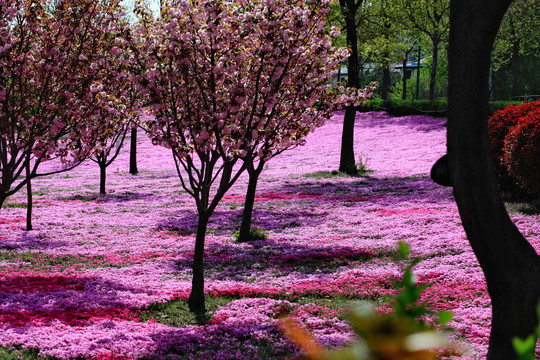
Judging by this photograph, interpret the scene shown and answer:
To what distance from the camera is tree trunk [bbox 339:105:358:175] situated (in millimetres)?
29375

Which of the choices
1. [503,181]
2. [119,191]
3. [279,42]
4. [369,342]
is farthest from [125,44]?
[119,191]

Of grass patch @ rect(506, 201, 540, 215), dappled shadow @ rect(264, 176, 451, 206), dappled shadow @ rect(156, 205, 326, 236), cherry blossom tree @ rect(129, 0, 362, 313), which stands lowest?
dappled shadow @ rect(156, 205, 326, 236)

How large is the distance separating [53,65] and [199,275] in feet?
14.8

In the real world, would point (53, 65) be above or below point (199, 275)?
above

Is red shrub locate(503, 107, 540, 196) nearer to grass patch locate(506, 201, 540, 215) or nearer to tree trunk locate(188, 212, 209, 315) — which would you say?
grass patch locate(506, 201, 540, 215)

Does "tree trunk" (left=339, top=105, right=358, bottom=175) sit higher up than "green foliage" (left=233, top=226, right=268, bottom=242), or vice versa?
"tree trunk" (left=339, top=105, right=358, bottom=175)

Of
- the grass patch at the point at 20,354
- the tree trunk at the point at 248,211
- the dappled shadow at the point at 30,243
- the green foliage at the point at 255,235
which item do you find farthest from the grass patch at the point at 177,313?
the dappled shadow at the point at 30,243

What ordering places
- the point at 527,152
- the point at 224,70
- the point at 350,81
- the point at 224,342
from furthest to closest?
the point at 350,81 → the point at 527,152 → the point at 224,70 → the point at 224,342

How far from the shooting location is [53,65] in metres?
9.70

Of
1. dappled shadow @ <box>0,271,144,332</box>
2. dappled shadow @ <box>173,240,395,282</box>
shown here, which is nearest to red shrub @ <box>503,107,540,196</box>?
dappled shadow @ <box>173,240,395,282</box>

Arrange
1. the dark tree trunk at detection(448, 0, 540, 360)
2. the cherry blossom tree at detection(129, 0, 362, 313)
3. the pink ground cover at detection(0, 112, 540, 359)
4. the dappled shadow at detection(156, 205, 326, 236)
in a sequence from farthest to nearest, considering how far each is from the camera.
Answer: the dappled shadow at detection(156, 205, 326, 236)
the cherry blossom tree at detection(129, 0, 362, 313)
the pink ground cover at detection(0, 112, 540, 359)
the dark tree trunk at detection(448, 0, 540, 360)

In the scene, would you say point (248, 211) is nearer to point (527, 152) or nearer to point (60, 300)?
point (60, 300)

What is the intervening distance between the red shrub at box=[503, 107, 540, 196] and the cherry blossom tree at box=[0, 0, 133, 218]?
10542mm

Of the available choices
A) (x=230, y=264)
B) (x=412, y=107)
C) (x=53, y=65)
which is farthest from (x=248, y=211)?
(x=412, y=107)
